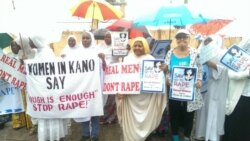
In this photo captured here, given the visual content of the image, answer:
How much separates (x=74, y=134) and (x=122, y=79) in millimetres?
1749

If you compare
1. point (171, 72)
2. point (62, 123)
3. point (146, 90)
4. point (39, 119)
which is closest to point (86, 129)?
point (62, 123)

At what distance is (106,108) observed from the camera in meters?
6.53

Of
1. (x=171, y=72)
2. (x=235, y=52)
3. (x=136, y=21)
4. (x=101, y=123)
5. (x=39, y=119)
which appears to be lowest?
(x=101, y=123)

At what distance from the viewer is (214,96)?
510 cm

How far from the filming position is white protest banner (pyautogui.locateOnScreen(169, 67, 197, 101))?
4.64m

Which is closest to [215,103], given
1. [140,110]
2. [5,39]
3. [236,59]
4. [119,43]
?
[236,59]

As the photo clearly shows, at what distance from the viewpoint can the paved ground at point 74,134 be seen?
19.1ft

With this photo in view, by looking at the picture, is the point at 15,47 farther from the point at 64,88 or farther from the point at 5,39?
the point at 64,88

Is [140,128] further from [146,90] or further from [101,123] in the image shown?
[101,123]

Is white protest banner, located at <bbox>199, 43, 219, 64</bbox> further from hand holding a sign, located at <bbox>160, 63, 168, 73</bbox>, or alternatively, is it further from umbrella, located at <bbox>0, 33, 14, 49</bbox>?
umbrella, located at <bbox>0, 33, 14, 49</bbox>

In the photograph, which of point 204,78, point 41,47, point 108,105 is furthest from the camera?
point 108,105

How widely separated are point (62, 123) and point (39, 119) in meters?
0.39

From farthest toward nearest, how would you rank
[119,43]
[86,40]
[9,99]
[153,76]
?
[119,43] → [9,99] → [86,40] → [153,76]

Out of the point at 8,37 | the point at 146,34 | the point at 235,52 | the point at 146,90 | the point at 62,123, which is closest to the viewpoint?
the point at 235,52
